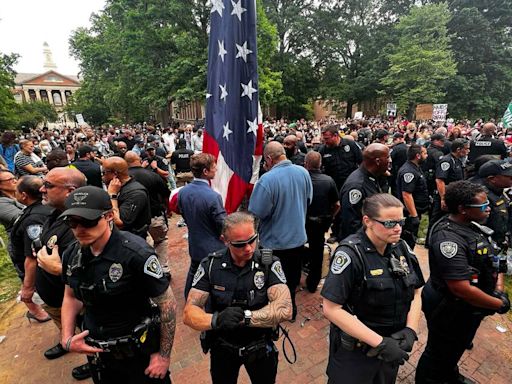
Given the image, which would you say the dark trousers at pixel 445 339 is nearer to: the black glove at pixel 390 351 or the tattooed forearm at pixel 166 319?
the black glove at pixel 390 351

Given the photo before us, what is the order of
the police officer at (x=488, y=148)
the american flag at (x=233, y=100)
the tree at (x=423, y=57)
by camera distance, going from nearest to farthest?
the american flag at (x=233, y=100) → the police officer at (x=488, y=148) → the tree at (x=423, y=57)

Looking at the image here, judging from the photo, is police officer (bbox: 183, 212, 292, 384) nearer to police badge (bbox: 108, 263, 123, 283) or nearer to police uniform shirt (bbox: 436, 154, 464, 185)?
police badge (bbox: 108, 263, 123, 283)

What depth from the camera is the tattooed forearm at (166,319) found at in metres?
2.08

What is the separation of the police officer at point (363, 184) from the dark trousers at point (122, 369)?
94.6 inches

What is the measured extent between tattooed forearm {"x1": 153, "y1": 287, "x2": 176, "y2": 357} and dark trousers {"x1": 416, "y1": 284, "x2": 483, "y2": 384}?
7.30ft

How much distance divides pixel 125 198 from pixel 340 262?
2674 millimetres

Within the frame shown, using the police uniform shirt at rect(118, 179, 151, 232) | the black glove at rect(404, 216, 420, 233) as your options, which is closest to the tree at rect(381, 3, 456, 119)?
the black glove at rect(404, 216, 420, 233)

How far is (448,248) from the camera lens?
2279 mm

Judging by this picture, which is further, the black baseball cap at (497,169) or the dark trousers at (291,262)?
the dark trousers at (291,262)

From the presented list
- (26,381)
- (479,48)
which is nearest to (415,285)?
(26,381)

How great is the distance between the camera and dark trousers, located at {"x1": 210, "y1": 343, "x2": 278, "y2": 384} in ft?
7.00

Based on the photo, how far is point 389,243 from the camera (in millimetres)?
1985

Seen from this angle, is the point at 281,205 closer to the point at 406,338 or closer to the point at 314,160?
the point at 314,160

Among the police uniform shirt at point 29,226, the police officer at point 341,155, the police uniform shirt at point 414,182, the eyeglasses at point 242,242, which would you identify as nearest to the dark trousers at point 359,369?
the eyeglasses at point 242,242
